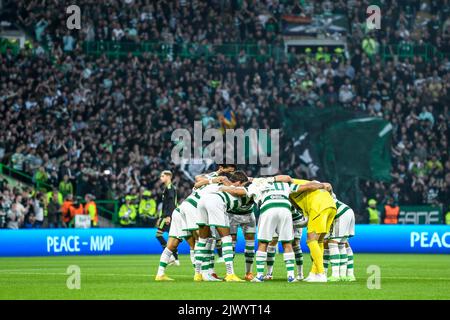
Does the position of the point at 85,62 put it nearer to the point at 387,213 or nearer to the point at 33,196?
the point at 33,196

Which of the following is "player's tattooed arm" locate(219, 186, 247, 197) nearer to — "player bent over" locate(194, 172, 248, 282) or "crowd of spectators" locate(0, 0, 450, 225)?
"player bent over" locate(194, 172, 248, 282)

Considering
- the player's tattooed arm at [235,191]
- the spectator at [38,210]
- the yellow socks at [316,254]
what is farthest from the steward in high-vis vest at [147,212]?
the yellow socks at [316,254]

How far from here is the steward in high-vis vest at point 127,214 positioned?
3875 centimetres

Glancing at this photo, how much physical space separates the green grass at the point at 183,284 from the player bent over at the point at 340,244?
56cm

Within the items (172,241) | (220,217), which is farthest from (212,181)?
(172,241)

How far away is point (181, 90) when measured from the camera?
45.4 meters

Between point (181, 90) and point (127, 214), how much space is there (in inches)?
331

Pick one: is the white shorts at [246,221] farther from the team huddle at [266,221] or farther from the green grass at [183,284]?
the green grass at [183,284]

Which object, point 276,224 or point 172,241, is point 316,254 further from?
point 172,241

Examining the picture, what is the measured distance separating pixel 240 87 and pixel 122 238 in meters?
11.6

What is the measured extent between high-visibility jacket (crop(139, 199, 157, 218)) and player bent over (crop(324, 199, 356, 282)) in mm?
16672

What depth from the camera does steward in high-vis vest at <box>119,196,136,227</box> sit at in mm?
38750

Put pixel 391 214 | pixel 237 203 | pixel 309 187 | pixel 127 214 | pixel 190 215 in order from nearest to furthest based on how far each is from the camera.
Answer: pixel 309 187 → pixel 237 203 → pixel 190 215 → pixel 127 214 → pixel 391 214

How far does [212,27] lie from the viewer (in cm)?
4906
